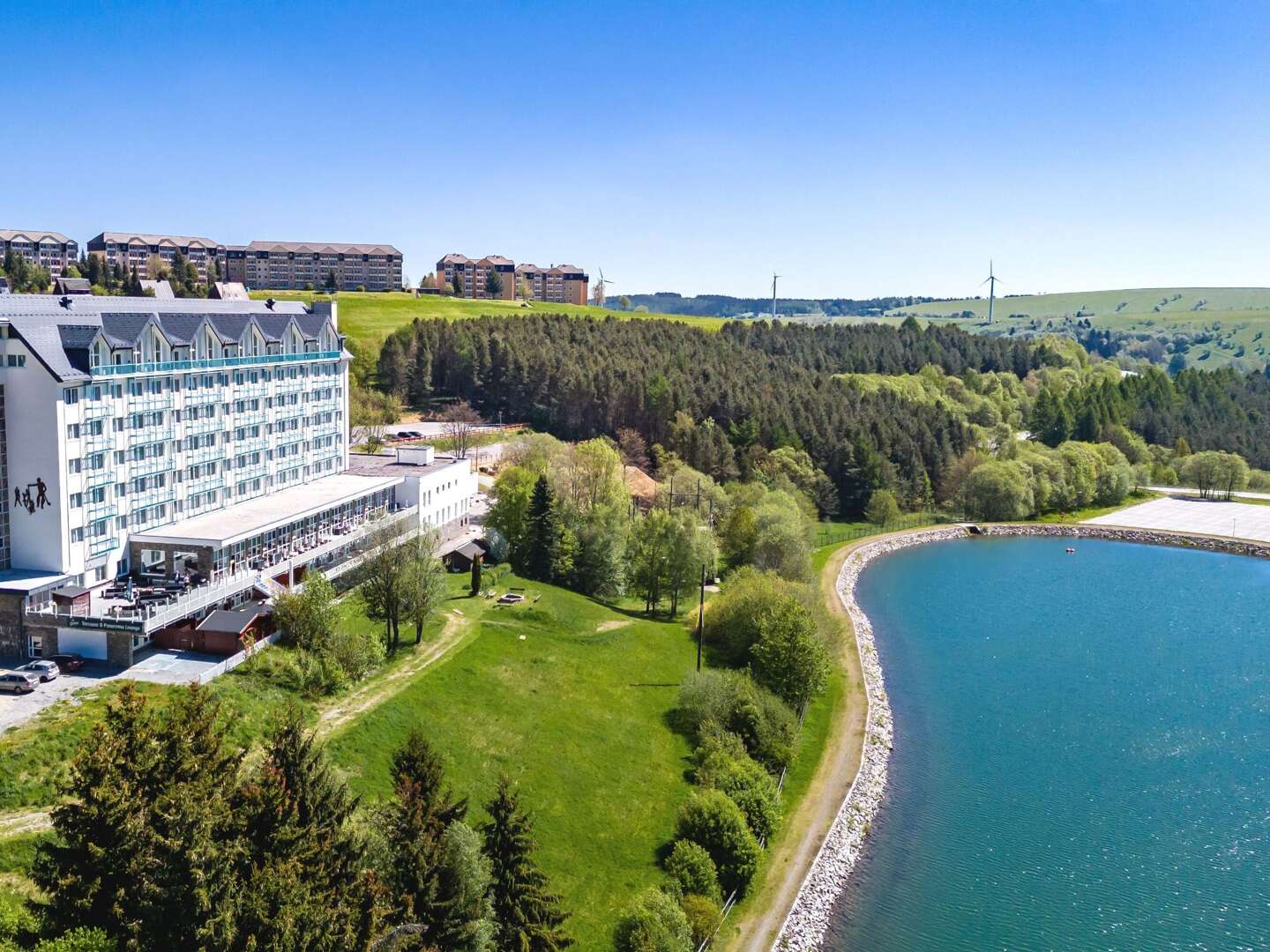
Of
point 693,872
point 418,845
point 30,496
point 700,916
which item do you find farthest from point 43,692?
point 700,916

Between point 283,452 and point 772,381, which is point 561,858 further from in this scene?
point 772,381

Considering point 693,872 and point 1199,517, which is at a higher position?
point 1199,517

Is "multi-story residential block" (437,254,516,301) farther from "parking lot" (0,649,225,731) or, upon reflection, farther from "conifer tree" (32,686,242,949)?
"conifer tree" (32,686,242,949)

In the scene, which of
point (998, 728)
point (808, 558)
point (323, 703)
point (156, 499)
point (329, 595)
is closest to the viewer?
point (323, 703)

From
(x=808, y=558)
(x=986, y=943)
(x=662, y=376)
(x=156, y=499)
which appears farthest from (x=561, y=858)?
(x=662, y=376)

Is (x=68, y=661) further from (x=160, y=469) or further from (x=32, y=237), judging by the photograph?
(x=32, y=237)

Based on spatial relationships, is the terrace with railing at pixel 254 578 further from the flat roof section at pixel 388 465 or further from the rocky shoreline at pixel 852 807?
the rocky shoreline at pixel 852 807

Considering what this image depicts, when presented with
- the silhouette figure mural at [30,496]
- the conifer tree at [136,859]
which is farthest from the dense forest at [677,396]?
the conifer tree at [136,859]
